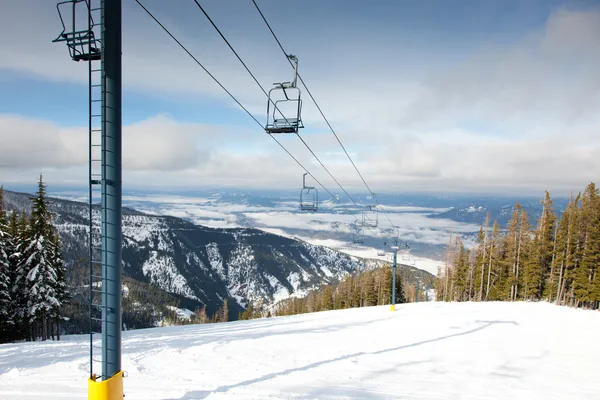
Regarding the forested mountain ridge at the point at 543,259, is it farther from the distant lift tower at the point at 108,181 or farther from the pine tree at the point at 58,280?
the pine tree at the point at 58,280

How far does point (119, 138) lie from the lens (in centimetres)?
548

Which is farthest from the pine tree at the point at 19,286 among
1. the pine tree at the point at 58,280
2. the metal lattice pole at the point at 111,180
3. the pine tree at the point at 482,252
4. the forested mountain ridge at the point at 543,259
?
the forested mountain ridge at the point at 543,259

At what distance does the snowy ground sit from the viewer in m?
8.17

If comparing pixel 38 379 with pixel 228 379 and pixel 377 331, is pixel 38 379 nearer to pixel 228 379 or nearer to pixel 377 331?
pixel 228 379

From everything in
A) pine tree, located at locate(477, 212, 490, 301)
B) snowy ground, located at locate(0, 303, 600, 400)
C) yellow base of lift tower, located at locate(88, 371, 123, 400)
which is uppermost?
yellow base of lift tower, located at locate(88, 371, 123, 400)

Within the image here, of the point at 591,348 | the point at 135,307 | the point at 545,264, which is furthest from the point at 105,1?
the point at 135,307

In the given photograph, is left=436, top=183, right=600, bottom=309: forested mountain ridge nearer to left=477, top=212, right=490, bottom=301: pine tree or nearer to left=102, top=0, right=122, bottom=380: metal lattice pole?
left=477, top=212, right=490, bottom=301: pine tree

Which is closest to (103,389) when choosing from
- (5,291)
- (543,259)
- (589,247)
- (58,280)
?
(5,291)

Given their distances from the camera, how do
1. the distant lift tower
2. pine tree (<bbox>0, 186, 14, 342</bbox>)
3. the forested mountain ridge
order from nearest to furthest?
the distant lift tower < pine tree (<bbox>0, 186, 14, 342</bbox>) < the forested mountain ridge

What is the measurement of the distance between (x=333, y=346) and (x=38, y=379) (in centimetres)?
1005

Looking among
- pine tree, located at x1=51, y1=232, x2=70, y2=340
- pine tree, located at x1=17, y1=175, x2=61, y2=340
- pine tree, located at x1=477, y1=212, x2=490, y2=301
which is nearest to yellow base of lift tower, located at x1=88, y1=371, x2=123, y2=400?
Result: pine tree, located at x1=17, y1=175, x2=61, y2=340

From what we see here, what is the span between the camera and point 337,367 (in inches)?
429

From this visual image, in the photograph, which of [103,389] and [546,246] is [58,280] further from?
[546,246]

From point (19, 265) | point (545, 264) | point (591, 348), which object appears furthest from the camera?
point (545, 264)
